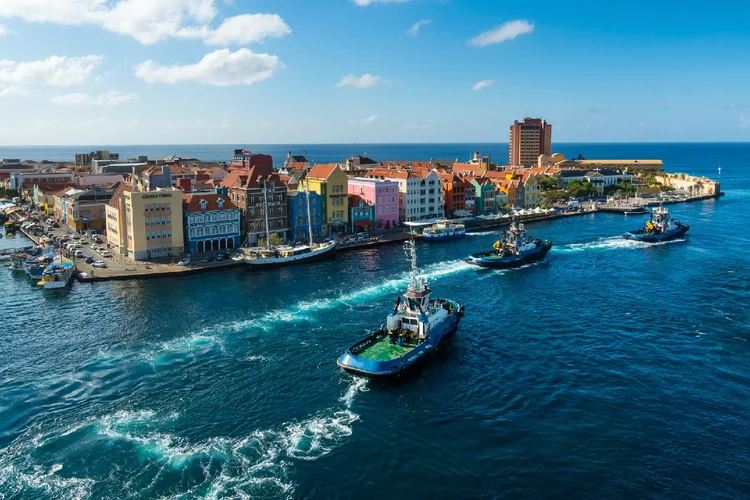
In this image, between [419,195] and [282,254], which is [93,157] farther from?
[282,254]

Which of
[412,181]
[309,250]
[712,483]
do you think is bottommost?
[712,483]

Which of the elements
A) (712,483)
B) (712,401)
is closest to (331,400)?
(712,483)

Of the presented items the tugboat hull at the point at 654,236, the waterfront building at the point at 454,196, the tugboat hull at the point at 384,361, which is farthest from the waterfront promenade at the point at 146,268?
the tugboat hull at the point at 654,236

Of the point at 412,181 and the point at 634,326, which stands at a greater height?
the point at 412,181

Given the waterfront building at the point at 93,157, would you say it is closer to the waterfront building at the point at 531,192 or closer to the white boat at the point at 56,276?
the waterfront building at the point at 531,192

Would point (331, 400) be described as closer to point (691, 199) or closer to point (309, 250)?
point (309, 250)

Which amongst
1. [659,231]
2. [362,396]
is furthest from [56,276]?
[659,231]
